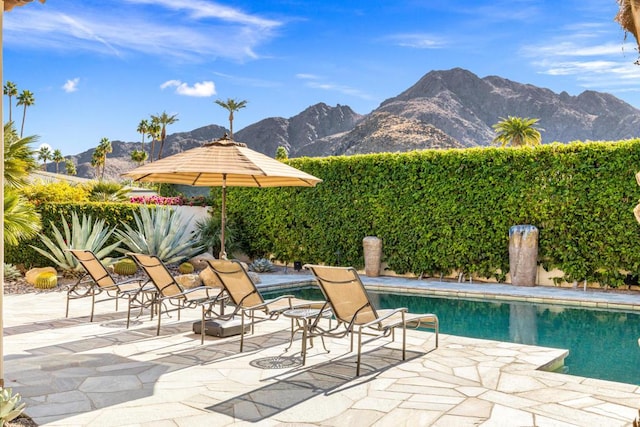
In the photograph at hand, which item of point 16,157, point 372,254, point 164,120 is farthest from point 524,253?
point 164,120

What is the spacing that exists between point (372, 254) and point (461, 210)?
2.42 m

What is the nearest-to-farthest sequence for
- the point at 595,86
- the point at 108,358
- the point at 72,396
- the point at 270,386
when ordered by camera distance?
the point at 72,396 → the point at 270,386 → the point at 108,358 → the point at 595,86

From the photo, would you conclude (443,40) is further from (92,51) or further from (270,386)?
(270,386)

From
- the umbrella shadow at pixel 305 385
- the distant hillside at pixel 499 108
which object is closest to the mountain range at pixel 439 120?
the distant hillside at pixel 499 108

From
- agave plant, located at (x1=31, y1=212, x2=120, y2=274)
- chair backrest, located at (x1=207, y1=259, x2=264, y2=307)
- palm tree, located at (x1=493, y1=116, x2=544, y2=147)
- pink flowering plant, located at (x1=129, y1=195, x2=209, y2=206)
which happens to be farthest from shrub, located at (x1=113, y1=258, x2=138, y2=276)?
palm tree, located at (x1=493, y1=116, x2=544, y2=147)

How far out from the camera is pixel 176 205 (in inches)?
616

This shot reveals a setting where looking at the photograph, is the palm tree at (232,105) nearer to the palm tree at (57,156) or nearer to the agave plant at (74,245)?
the palm tree at (57,156)

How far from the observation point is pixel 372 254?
1369 centimetres

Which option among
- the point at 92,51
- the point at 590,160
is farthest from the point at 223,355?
the point at 92,51

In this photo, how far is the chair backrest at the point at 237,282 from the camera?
590 cm

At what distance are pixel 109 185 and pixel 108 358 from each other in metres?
13.2

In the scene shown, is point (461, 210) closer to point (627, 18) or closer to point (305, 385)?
point (305, 385)

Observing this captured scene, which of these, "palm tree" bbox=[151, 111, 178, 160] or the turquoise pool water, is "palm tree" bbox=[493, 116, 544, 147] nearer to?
the turquoise pool water

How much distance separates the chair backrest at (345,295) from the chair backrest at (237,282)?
1.03 meters
